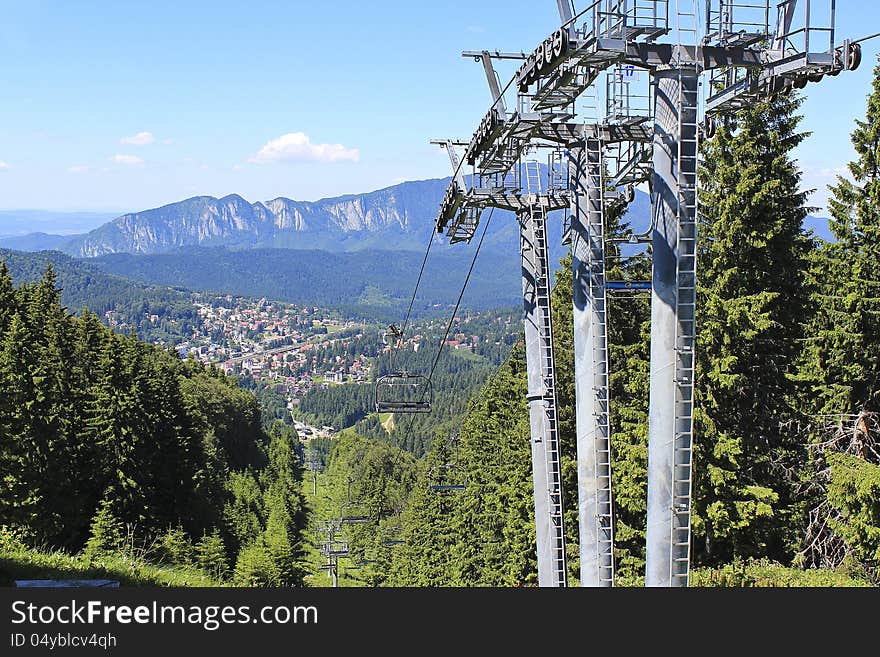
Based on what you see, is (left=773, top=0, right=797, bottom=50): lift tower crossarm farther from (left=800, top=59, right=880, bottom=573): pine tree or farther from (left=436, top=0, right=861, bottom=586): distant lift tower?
(left=800, top=59, right=880, bottom=573): pine tree

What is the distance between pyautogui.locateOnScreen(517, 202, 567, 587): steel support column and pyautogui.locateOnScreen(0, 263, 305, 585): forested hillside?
1030 cm

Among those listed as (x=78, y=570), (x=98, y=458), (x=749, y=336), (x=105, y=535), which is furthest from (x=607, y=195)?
(x=98, y=458)

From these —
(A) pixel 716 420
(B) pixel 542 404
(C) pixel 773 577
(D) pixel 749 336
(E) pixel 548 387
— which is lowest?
(C) pixel 773 577

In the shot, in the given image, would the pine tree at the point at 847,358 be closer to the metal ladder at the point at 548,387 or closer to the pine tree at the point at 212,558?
the metal ladder at the point at 548,387

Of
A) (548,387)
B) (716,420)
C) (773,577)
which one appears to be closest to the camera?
(548,387)

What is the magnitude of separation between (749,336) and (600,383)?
9.68 metres

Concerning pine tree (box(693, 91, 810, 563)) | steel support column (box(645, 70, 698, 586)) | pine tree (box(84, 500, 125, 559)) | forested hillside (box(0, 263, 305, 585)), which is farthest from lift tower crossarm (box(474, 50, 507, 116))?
pine tree (box(84, 500, 125, 559))

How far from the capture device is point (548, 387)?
51.9 ft

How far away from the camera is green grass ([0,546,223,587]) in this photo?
17.2 meters

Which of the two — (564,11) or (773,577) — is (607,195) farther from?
(773,577)

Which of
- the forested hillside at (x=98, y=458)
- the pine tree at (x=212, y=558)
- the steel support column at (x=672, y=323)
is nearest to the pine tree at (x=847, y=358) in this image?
the steel support column at (x=672, y=323)

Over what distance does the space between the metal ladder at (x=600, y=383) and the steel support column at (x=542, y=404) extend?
1.96 meters

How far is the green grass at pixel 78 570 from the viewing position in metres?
17.2

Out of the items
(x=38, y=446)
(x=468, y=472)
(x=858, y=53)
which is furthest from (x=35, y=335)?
(x=858, y=53)
